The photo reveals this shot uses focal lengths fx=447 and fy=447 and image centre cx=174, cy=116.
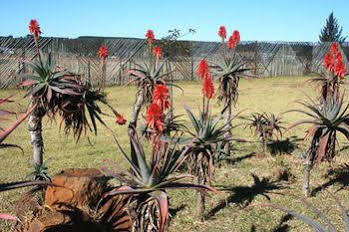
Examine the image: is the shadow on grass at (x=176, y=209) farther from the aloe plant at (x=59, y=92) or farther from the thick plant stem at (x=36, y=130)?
the thick plant stem at (x=36, y=130)

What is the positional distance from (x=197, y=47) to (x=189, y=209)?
2040 centimetres

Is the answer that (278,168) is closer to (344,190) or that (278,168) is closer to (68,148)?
(344,190)

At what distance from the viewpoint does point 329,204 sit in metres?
6.34

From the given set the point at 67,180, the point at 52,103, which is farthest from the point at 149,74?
the point at 67,180

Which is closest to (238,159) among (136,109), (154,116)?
(136,109)

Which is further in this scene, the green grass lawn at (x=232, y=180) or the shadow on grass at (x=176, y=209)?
the shadow on grass at (x=176, y=209)

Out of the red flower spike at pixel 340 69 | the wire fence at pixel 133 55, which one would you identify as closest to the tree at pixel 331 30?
the wire fence at pixel 133 55

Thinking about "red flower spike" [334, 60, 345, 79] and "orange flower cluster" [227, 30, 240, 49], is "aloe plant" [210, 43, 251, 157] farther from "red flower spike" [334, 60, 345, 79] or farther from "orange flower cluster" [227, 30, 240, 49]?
"red flower spike" [334, 60, 345, 79]

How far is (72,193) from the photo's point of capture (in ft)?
16.5

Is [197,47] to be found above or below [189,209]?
above

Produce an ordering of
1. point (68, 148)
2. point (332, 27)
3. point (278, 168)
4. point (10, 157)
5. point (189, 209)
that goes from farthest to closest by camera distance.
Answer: point (332, 27) → point (68, 148) → point (10, 157) → point (278, 168) → point (189, 209)

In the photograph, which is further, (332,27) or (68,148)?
(332,27)

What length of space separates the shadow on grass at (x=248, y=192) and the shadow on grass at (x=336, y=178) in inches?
23.1

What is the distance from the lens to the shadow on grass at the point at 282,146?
9.10m
